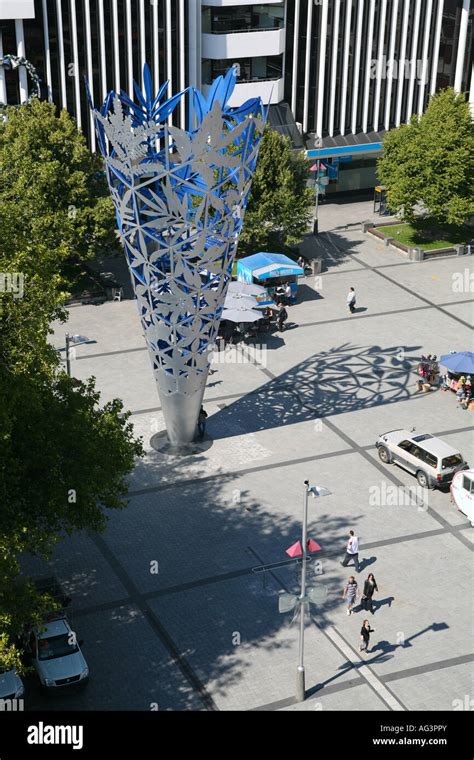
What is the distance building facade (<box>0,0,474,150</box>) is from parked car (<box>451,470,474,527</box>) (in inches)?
1312

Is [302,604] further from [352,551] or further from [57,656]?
[57,656]

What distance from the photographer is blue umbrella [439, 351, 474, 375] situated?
4669cm

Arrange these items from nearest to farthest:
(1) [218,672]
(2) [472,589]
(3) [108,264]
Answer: (1) [218,672] → (2) [472,589] → (3) [108,264]

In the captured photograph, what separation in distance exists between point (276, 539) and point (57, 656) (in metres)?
9.49

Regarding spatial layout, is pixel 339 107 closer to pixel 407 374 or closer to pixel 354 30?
pixel 354 30

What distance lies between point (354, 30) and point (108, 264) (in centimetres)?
2149

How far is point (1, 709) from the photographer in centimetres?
2909

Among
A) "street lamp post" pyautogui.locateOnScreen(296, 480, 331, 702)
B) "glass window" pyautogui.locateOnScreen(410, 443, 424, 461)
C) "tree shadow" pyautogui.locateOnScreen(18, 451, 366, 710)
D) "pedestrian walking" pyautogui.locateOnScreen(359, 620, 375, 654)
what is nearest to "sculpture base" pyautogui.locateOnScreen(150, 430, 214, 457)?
"tree shadow" pyautogui.locateOnScreen(18, 451, 366, 710)

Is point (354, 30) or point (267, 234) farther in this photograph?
point (354, 30)

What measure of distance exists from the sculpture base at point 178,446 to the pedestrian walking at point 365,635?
12.5 meters

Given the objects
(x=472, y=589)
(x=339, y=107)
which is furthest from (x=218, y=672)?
(x=339, y=107)

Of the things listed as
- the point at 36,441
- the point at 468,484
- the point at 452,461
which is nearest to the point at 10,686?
the point at 36,441

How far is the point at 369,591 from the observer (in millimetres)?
33656

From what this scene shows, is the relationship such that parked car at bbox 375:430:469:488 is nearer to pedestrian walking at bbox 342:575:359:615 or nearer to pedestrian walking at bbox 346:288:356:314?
pedestrian walking at bbox 342:575:359:615
